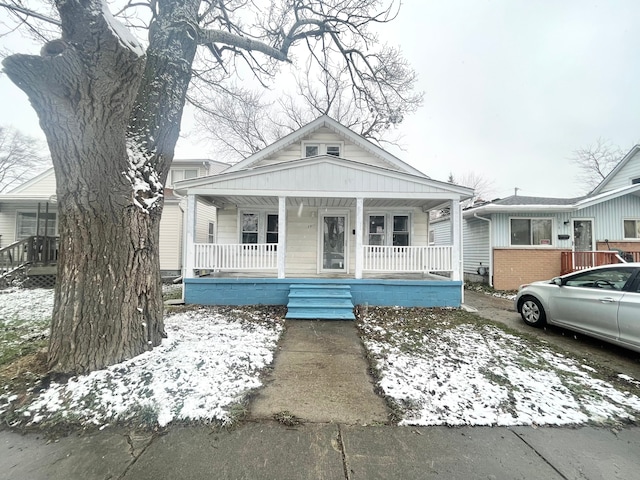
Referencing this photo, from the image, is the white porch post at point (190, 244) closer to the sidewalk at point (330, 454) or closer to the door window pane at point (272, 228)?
the door window pane at point (272, 228)

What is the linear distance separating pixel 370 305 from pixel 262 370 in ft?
13.5

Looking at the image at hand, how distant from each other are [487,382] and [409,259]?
4589 mm

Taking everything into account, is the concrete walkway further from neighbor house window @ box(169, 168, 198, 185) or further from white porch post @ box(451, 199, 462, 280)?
neighbor house window @ box(169, 168, 198, 185)

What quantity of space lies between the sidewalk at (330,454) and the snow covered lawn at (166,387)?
23 cm

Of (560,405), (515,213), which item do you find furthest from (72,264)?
(515,213)

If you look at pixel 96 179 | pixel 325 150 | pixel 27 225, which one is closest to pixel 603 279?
pixel 96 179

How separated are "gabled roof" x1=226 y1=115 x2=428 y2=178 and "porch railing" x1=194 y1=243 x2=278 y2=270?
3463 mm

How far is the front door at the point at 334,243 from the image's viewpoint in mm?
9656

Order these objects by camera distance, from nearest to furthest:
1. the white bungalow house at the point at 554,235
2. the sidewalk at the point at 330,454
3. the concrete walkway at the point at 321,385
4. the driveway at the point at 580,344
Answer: the sidewalk at the point at 330,454 < the concrete walkway at the point at 321,385 < the driveway at the point at 580,344 < the white bungalow house at the point at 554,235

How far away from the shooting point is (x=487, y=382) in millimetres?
3277

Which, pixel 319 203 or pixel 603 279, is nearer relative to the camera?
pixel 603 279

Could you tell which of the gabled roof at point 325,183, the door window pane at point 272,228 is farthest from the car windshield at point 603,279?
the door window pane at point 272,228

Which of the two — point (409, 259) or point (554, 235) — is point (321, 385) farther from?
point (554, 235)

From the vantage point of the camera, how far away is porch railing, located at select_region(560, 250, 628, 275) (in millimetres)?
9938
